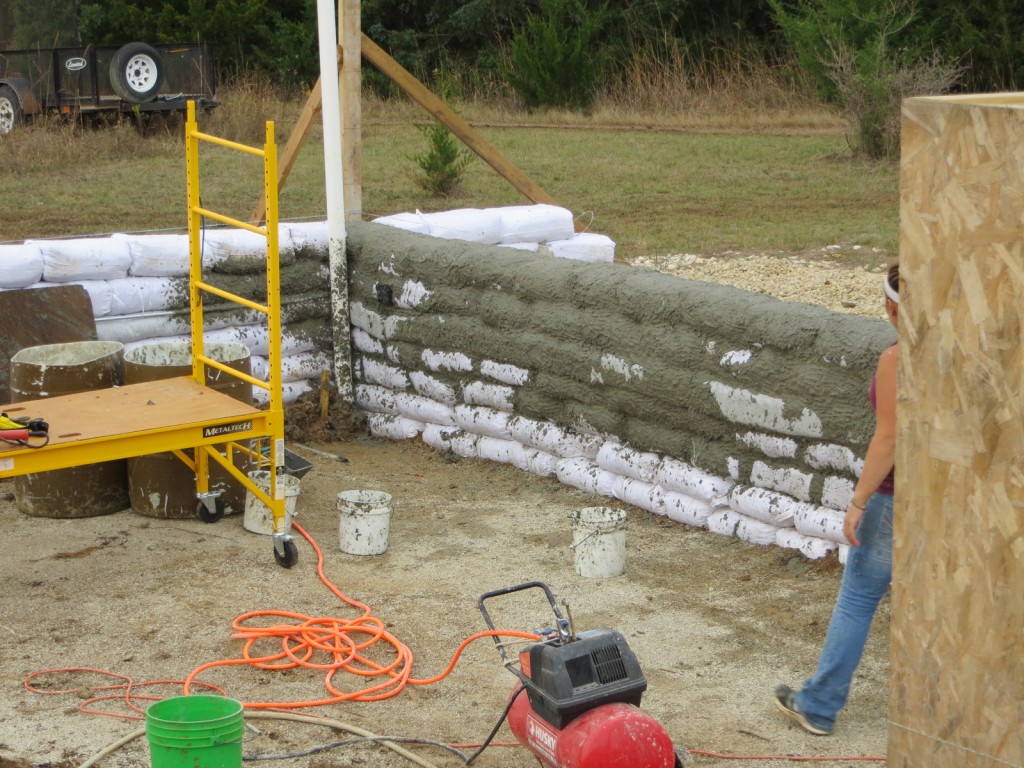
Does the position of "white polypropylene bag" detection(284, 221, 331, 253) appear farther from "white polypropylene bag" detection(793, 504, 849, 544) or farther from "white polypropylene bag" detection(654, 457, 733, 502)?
"white polypropylene bag" detection(793, 504, 849, 544)

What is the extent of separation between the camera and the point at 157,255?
6637 millimetres

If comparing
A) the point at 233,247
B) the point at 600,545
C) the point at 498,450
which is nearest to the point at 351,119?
the point at 233,247

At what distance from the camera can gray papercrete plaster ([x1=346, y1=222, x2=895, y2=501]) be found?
199 inches

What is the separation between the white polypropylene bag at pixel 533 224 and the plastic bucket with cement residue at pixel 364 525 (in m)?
2.68

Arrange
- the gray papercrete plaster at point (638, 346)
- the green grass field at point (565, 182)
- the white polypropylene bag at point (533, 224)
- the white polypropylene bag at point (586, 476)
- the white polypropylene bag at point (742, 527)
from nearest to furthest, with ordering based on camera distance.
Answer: the gray papercrete plaster at point (638, 346) < the white polypropylene bag at point (742, 527) < the white polypropylene bag at point (586, 476) < the white polypropylene bag at point (533, 224) < the green grass field at point (565, 182)

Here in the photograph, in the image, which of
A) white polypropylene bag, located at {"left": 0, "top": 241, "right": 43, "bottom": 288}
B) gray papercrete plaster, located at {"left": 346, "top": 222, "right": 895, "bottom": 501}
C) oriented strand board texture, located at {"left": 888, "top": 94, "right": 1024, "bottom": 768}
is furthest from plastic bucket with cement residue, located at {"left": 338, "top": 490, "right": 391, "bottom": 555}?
oriented strand board texture, located at {"left": 888, "top": 94, "right": 1024, "bottom": 768}

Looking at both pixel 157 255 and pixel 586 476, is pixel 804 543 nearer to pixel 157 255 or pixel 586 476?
pixel 586 476

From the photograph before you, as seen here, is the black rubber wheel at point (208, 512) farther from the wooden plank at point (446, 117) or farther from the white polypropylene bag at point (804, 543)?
the wooden plank at point (446, 117)

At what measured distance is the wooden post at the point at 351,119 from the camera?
7.32m

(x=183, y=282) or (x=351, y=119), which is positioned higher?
(x=351, y=119)

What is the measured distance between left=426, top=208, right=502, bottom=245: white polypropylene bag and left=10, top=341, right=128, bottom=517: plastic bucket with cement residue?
2.20 metres

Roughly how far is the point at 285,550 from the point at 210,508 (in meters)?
0.65

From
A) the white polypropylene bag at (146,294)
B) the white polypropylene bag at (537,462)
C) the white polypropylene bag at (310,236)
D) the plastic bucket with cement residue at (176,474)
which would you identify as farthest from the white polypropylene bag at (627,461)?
the white polypropylene bag at (146,294)

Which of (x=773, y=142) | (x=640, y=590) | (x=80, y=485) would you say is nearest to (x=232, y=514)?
(x=80, y=485)
